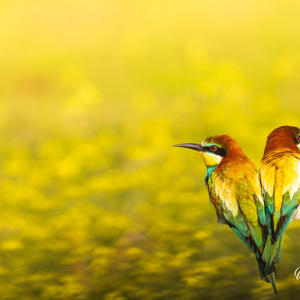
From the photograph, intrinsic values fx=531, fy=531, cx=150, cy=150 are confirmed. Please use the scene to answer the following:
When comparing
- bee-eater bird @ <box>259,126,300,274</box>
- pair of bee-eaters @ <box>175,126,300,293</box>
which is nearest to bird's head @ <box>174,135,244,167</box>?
pair of bee-eaters @ <box>175,126,300,293</box>

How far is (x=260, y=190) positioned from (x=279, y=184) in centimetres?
8

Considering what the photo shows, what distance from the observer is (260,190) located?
217 cm

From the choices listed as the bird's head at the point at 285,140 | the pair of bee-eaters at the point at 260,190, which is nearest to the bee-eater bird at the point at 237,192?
the pair of bee-eaters at the point at 260,190

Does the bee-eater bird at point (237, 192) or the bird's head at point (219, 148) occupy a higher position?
the bird's head at point (219, 148)

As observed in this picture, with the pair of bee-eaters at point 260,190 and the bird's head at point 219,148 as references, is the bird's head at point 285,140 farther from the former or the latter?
the bird's head at point 219,148

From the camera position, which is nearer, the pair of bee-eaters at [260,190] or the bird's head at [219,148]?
the pair of bee-eaters at [260,190]

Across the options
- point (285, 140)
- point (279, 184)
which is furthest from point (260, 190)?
point (285, 140)

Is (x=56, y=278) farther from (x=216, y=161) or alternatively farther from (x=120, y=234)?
(x=216, y=161)

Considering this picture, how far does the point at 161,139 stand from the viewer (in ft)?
9.92

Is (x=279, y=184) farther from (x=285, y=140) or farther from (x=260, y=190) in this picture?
(x=285, y=140)

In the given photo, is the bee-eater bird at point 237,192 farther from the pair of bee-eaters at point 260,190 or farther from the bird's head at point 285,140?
the bird's head at point 285,140

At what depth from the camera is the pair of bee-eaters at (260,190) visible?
2.11 m

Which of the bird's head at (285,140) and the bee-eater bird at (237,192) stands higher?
the bird's head at (285,140)

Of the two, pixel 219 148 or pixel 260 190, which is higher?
pixel 219 148
